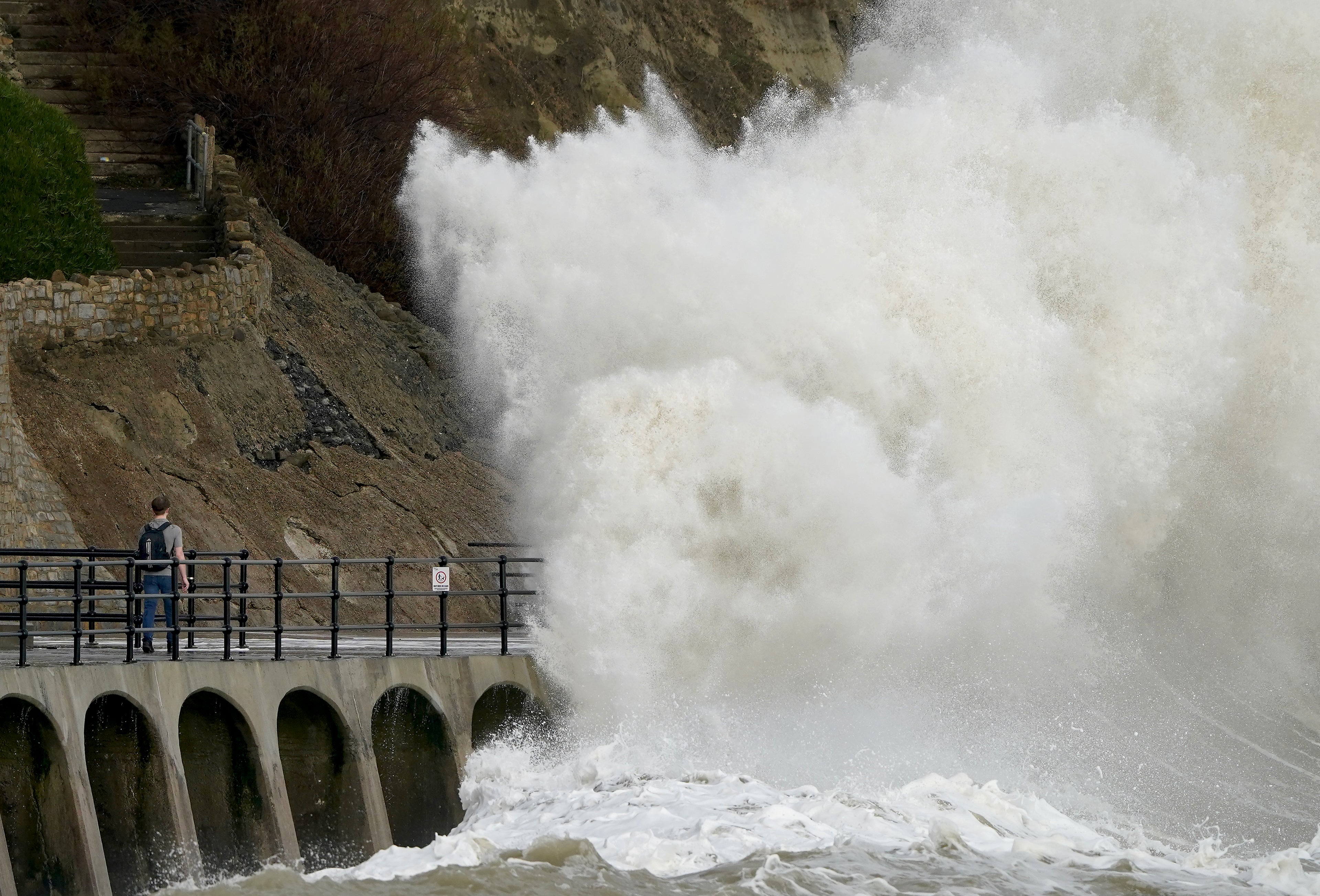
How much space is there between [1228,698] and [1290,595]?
2163mm

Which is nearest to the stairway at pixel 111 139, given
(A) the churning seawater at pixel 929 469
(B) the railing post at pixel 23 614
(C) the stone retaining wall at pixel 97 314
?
(C) the stone retaining wall at pixel 97 314

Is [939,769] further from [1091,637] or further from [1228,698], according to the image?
[1228,698]

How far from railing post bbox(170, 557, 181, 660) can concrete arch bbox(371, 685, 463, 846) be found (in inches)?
71.6

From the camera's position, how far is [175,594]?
48.3ft

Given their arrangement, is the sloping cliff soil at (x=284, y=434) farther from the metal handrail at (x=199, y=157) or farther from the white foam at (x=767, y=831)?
the white foam at (x=767, y=831)

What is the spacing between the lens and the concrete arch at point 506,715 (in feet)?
55.5

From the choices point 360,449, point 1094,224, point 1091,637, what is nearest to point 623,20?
point 360,449

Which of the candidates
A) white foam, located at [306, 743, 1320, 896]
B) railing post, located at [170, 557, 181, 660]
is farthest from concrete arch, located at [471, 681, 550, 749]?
railing post, located at [170, 557, 181, 660]

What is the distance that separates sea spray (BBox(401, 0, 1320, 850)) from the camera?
17109 mm

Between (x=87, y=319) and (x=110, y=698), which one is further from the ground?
(x=87, y=319)

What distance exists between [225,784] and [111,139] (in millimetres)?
20298

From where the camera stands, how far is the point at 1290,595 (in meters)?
21.3

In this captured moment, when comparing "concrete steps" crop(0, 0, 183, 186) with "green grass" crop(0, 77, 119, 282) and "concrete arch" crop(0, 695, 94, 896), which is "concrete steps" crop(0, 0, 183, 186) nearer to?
"green grass" crop(0, 77, 119, 282)

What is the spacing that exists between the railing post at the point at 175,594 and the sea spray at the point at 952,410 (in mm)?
3215
